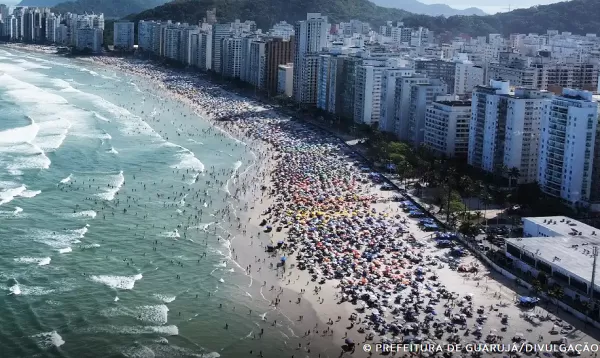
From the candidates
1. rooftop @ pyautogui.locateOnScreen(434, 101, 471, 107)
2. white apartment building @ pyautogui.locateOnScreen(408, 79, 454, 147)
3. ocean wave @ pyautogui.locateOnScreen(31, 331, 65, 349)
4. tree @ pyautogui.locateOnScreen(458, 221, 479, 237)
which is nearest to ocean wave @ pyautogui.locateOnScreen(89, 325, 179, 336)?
ocean wave @ pyautogui.locateOnScreen(31, 331, 65, 349)

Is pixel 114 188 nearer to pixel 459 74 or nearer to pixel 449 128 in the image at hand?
pixel 449 128

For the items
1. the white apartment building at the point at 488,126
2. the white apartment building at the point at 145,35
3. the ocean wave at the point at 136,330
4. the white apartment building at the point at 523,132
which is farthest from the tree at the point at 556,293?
the white apartment building at the point at 145,35

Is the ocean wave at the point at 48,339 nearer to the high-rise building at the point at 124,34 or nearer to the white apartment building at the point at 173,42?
the white apartment building at the point at 173,42

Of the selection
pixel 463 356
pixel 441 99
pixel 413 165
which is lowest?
pixel 463 356

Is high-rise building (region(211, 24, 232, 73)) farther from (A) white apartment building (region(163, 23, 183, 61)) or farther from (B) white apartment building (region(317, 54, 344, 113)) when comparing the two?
(B) white apartment building (region(317, 54, 344, 113))

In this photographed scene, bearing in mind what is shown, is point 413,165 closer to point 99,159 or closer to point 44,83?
point 99,159

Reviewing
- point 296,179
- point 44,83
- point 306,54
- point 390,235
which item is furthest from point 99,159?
point 44,83
